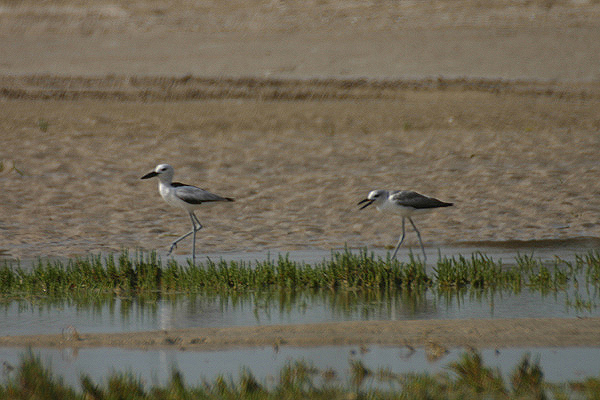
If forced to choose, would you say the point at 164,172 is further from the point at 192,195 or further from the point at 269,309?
the point at 269,309

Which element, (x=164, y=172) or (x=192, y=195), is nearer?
(x=192, y=195)

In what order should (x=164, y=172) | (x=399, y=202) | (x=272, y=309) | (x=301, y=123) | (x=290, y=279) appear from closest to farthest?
(x=272, y=309) < (x=290, y=279) < (x=399, y=202) < (x=164, y=172) < (x=301, y=123)

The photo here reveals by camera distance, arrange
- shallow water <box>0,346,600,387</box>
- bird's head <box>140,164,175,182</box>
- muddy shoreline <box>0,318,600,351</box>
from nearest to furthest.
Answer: shallow water <box>0,346,600,387</box>
muddy shoreline <box>0,318,600,351</box>
bird's head <box>140,164,175,182</box>

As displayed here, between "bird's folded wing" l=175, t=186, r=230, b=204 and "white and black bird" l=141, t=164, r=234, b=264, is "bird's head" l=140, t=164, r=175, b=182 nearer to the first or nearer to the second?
"white and black bird" l=141, t=164, r=234, b=264

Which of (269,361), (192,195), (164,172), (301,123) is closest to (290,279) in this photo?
(269,361)

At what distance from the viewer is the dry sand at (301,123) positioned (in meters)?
14.3

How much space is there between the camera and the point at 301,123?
71.7 feet

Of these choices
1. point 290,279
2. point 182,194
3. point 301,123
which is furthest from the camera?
point 301,123

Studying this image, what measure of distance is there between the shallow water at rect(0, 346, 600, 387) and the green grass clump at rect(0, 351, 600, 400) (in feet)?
0.49

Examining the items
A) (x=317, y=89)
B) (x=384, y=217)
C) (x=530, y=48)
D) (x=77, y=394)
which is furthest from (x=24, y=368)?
(x=530, y=48)

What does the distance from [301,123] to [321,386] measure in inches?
624

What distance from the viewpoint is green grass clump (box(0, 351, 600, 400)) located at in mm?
5934

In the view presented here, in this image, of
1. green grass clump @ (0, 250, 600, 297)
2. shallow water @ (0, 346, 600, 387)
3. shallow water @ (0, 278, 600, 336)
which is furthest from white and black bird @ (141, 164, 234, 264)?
shallow water @ (0, 346, 600, 387)

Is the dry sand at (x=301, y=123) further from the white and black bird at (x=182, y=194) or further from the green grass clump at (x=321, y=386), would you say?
the green grass clump at (x=321, y=386)
